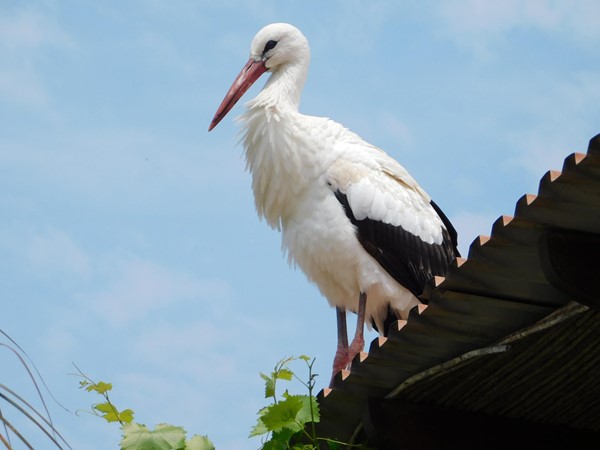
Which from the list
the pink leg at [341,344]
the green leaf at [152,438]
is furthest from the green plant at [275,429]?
the pink leg at [341,344]

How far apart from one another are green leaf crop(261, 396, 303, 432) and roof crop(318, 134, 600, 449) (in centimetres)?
15

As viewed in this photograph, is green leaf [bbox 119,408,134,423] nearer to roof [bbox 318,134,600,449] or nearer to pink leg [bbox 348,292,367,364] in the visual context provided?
roof [bbox 318,134,600,449]

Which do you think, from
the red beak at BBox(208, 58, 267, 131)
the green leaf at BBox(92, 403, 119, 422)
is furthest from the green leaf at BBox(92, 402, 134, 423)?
the red beak at BBox(208, 58, 267, 131)

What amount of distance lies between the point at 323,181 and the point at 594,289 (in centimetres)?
443

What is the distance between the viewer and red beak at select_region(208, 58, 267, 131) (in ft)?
29.0

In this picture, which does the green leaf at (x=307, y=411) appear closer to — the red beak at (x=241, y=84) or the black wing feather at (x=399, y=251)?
the black wing feather at (x=399, y=251)

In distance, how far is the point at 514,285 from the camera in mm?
3865

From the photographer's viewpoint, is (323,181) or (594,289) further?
(323,181)

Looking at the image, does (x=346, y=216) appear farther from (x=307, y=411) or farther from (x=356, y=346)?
(x=307, y=411)

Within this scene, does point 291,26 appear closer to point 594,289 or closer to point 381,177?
point 381,177

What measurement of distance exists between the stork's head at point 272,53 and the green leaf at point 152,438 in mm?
4694

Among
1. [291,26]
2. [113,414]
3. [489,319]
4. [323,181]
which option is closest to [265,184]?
[323,181]

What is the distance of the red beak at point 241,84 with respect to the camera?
29.0ft

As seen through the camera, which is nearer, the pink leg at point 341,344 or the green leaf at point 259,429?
the green leaf at point 259,429
